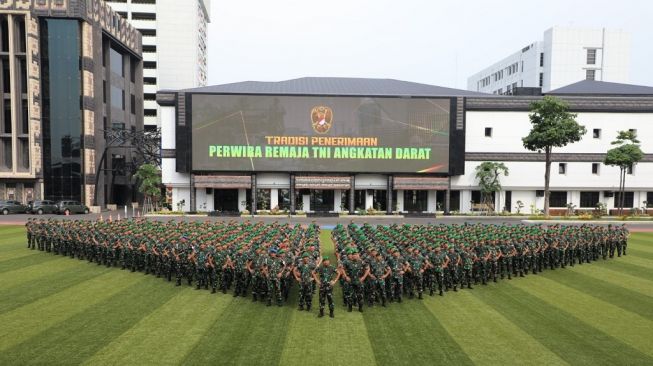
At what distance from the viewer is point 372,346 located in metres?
10.4

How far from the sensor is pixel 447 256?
1547 centimetres

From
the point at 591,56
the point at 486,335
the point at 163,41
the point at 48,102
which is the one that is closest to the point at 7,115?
the point at 48,102

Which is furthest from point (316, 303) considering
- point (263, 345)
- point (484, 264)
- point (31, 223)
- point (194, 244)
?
point (31, 223)

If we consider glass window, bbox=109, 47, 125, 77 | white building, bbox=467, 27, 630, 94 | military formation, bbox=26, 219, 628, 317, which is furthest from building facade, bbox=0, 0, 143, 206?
white building, bbox=467, 27, 630, 94

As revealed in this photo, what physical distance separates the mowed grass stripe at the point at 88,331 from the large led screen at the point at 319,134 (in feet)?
102

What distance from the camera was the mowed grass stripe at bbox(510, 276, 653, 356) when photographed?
36.8 feet

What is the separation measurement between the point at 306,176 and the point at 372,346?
118 ft

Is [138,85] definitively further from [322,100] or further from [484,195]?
[484,195]

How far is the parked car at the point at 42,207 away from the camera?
Result: 43.4 m

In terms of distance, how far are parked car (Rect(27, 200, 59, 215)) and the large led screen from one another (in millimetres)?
14648

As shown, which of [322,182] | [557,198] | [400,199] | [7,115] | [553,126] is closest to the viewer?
[553,126]

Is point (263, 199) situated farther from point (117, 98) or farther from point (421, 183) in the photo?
point (117, 98)

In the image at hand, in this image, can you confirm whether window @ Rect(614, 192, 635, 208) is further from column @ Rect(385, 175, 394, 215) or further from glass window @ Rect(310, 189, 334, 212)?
glass window @ Rect(310, 189, 334, 212)

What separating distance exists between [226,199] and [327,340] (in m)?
37.6
